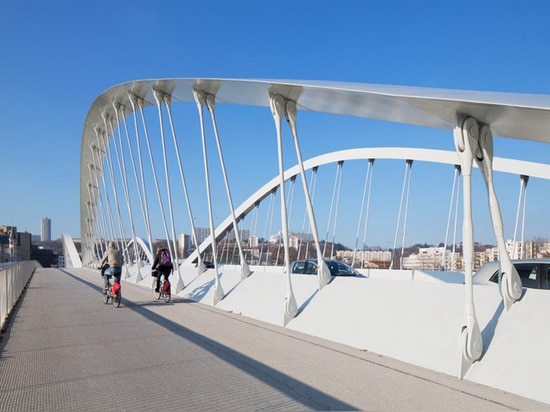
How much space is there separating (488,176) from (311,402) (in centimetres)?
355

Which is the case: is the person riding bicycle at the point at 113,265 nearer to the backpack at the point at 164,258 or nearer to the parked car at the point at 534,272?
the backpack at the point at 164,258

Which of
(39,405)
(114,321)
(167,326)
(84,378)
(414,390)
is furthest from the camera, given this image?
(114,321)

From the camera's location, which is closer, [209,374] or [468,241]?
[209,374]

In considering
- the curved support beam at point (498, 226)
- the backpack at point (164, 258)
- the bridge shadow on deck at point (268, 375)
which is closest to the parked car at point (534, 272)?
the curved support beam at point (498, 226)

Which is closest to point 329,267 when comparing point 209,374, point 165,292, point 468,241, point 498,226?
point 165,292

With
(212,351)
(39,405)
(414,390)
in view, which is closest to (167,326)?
(212,351)

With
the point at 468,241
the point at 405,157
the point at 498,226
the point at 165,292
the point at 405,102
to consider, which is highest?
the point at 405,157

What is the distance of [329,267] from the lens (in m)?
14.0

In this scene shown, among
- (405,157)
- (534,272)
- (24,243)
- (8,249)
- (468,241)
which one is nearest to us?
(468,241)

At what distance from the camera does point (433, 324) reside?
6.62 m

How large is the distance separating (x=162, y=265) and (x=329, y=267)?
4.94m

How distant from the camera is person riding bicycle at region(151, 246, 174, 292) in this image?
15.2m

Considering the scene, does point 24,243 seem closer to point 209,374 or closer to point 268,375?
point 209,374

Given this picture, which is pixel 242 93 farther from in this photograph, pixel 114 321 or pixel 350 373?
pixel 350 373
